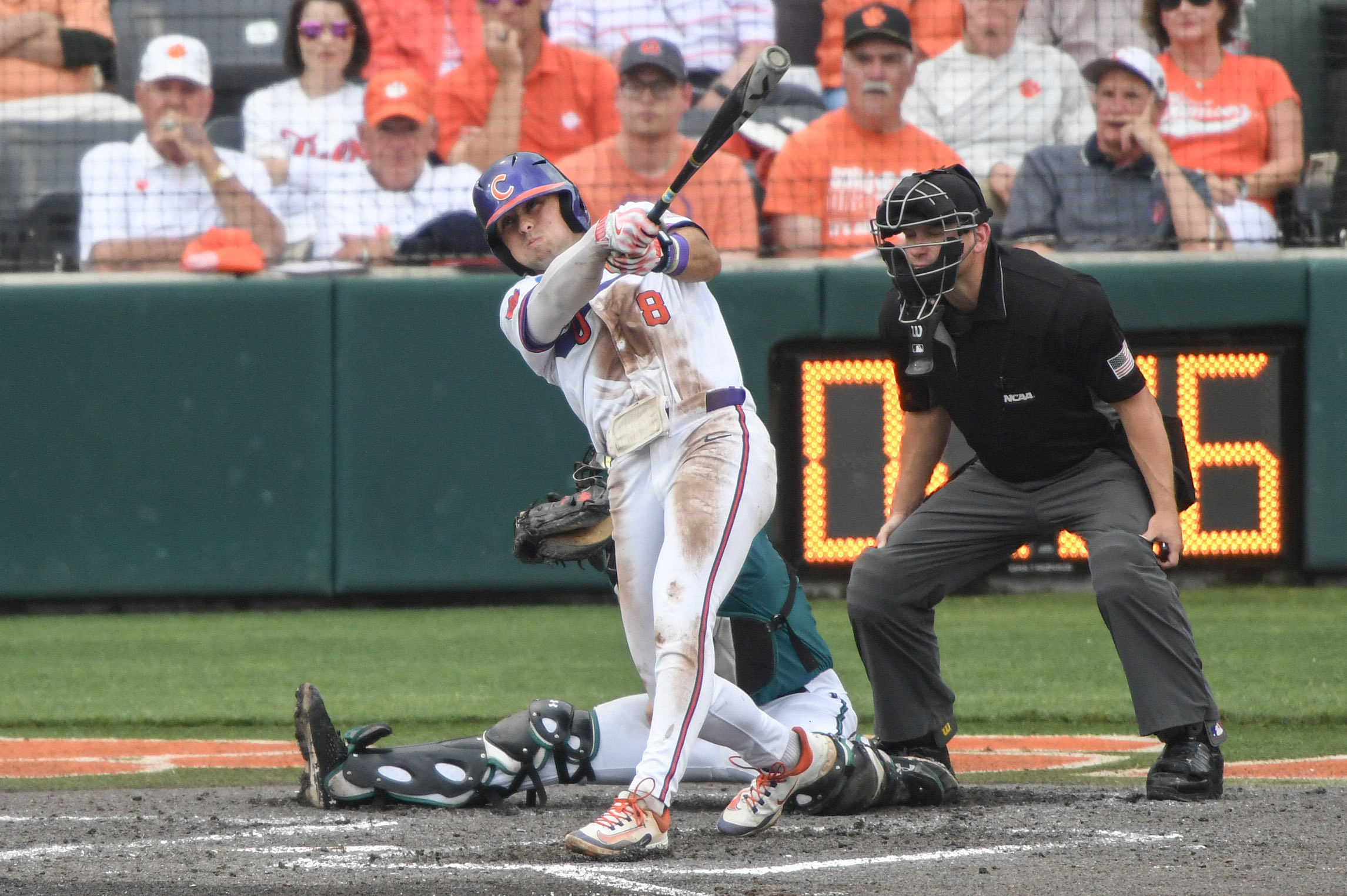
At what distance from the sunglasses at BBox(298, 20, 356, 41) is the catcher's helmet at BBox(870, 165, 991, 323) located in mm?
5877

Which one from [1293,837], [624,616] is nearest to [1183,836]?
[1293,837]

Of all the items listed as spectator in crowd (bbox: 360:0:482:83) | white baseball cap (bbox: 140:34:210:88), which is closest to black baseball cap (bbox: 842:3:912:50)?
spectator in crowd (bbox: 360:0:482:83)

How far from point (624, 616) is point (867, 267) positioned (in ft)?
15.3

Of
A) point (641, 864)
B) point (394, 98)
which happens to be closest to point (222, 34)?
point (394, 98)

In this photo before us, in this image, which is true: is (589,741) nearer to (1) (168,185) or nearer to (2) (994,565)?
(2) (994,565)

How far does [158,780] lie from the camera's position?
4918mm

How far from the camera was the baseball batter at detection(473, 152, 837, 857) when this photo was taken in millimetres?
3689

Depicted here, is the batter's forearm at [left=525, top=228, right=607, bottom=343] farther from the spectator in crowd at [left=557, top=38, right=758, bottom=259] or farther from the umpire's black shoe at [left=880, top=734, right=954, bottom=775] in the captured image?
the spectator in crowd at [left=557, top=38, right=758, bottom=259]

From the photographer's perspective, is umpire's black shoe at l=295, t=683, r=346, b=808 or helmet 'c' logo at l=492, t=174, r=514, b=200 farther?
umpire's black shoe at l=295, t=683, r=346, b=808

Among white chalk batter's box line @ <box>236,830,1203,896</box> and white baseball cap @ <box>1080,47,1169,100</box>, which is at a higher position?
white baseball cap @ <box>1080,47,1169,100</box>

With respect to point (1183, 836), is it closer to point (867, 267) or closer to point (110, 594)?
point (867, 267)

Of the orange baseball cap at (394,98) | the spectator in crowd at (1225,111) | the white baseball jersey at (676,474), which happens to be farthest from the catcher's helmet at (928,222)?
the orange baseball cap at (394,98)

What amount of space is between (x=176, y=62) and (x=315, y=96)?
0.73 m

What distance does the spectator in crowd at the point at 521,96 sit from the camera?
30.8 ft
